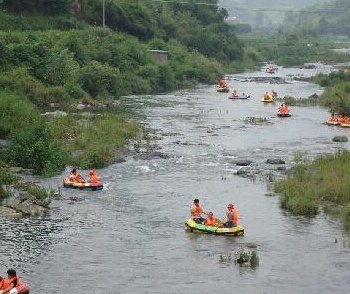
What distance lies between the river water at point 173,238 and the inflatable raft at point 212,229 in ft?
0.94

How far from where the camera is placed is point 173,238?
2747 cm

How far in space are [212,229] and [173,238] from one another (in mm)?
1708

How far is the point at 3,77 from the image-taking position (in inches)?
2100

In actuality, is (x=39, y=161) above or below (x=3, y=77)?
below

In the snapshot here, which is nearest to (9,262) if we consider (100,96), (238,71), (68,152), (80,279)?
(80,279)

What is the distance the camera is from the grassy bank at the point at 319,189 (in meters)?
30.5

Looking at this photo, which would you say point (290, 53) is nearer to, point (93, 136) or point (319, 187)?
point (93, 136)

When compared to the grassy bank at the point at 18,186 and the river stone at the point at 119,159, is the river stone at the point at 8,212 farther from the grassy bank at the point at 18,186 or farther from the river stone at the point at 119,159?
the river stone at the point at 119,159

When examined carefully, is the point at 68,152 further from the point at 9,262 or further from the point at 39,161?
the point at 9,262

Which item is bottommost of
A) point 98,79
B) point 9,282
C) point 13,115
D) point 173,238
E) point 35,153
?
point 173,238

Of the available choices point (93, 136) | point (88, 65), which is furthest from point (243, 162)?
point (88, 65)

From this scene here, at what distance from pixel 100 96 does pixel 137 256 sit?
40.8 meters

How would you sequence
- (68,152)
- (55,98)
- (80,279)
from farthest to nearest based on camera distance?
(55,98) < (68,152) < (80,279)

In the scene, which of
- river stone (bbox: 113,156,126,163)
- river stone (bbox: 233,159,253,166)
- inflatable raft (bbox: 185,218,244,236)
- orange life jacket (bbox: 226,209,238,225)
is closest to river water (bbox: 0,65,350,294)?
inflatable raft (bbox: 185,218,244,236)
